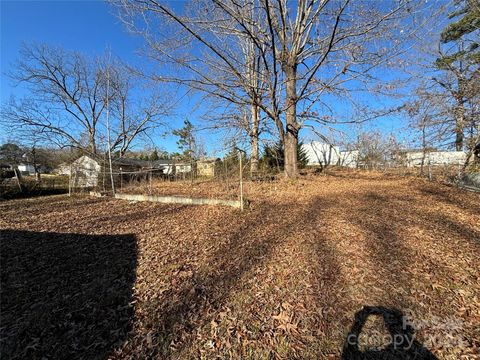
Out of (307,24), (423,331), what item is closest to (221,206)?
(423,331)

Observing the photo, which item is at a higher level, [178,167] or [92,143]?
[92,143]

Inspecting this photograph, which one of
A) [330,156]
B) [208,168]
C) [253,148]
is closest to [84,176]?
[208,168]

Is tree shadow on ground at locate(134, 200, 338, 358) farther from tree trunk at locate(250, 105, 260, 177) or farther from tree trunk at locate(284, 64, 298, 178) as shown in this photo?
tree trunk at locate(250, 105, 260, 177)

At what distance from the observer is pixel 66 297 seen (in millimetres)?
2842

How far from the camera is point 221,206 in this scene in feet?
22.1

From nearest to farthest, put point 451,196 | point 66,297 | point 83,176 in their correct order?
1. point 66,297
2. point 451,196
3. point 83,176

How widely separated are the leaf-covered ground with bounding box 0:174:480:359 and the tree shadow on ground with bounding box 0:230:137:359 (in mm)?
16

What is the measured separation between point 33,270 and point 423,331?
16.5 ft

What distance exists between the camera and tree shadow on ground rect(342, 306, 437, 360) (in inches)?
A: 74.5

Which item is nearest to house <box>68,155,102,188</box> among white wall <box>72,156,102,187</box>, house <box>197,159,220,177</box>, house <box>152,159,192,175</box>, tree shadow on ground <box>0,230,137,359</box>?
white wall <box>72,156,102,187</box>

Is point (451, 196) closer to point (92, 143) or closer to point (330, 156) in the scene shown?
point (330, 156)

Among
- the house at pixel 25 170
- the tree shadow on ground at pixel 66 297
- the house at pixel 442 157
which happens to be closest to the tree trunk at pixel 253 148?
the tree shadow on ground at pixel 66 297

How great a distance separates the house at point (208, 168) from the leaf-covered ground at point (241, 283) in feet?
15.9

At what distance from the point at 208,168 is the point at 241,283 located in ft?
29.4
